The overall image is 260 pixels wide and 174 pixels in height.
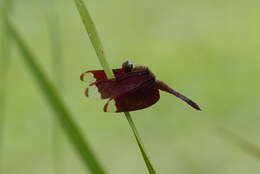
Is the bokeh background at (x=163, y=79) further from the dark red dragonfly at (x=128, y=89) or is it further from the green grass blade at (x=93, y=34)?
the green grass blade at (x=93, y=34)

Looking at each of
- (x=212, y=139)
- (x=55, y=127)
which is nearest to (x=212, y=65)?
(x=212, y=139)

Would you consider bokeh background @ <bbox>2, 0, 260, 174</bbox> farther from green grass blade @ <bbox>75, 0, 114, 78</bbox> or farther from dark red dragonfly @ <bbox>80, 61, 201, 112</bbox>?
green grass blade @ <bbox>75, 0, 114, 78</bbox>

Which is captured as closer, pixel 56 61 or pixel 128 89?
pixel 128 89

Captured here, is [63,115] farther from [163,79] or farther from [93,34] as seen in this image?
[163,79]

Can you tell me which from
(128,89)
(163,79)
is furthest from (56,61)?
(163,79)

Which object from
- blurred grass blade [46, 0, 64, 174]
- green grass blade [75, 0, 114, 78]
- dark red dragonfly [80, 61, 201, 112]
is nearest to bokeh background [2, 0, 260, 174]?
blurred grass blade [46, 0, 64, 174]
